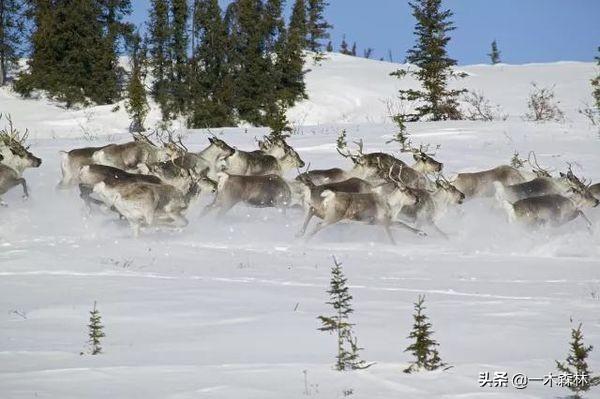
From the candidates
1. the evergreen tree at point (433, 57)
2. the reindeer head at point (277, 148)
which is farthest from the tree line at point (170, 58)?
the reindeer head at point (277, 148)

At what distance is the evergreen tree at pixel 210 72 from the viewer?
46.5 meters

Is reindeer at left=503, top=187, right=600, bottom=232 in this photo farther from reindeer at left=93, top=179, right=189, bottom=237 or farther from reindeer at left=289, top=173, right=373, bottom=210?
reindeer at left=93, top=179, right=189, bottom=237

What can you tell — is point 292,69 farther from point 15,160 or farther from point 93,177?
point 93,177

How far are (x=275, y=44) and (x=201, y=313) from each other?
46.1 meters

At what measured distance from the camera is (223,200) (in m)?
16.9

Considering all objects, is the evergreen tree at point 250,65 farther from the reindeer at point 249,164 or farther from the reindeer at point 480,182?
the reindeer at point 480,182

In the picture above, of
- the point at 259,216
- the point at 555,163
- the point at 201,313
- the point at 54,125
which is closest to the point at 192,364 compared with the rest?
the point at 201,313

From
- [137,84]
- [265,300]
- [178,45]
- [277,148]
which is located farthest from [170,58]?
[265,300]

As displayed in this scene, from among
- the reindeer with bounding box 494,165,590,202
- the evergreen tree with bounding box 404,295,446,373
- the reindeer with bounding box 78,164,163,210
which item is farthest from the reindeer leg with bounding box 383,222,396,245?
the evergreen tree with bounding box 404,295,446,373

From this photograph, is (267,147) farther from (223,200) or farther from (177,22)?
(177,22)

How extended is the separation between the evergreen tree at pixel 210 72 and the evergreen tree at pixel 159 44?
180 centimetres

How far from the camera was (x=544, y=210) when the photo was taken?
15.9m

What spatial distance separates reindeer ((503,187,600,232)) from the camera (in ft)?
52.0

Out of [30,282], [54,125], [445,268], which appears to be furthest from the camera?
[54,125]
